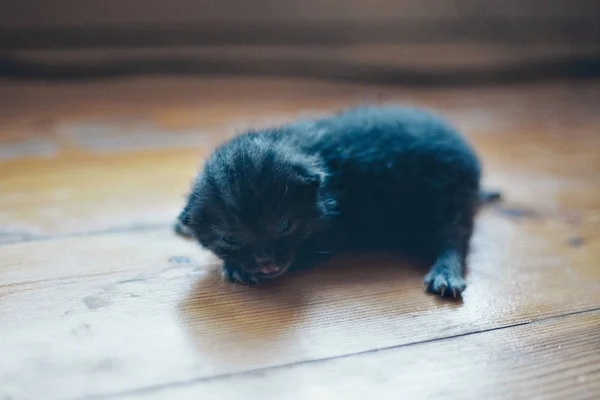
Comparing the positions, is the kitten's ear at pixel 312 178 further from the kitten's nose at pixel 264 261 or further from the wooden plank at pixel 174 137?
the wooden plank at pixel 174 137

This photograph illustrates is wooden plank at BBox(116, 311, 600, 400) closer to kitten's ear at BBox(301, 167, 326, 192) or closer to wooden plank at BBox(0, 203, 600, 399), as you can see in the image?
wooden plank at BBox(0, 203, 600, 399)

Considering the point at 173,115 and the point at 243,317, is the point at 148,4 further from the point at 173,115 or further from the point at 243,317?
the point at 243,317

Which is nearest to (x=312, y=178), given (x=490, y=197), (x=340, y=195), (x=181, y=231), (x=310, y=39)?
(x=340, y=195)

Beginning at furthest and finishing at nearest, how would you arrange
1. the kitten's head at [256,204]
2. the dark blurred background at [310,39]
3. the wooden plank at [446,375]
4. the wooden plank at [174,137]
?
the dark blurred background at [310,39]
the wooden plank at [174,137]
the kitten's head at [256,204]
the wooden plank at [446,375]

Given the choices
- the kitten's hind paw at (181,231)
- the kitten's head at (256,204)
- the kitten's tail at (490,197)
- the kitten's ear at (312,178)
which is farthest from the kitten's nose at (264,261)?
the kitten's tail at (490,197)

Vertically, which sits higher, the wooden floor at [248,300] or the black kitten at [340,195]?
the black kitten at [340,195]

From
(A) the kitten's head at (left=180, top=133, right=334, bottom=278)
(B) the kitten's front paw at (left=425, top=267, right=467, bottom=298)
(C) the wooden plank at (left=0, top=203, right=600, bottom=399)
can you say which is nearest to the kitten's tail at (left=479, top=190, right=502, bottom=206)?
(C) the wooden plank at (left=0, top=203, right=600, bottom=399)
